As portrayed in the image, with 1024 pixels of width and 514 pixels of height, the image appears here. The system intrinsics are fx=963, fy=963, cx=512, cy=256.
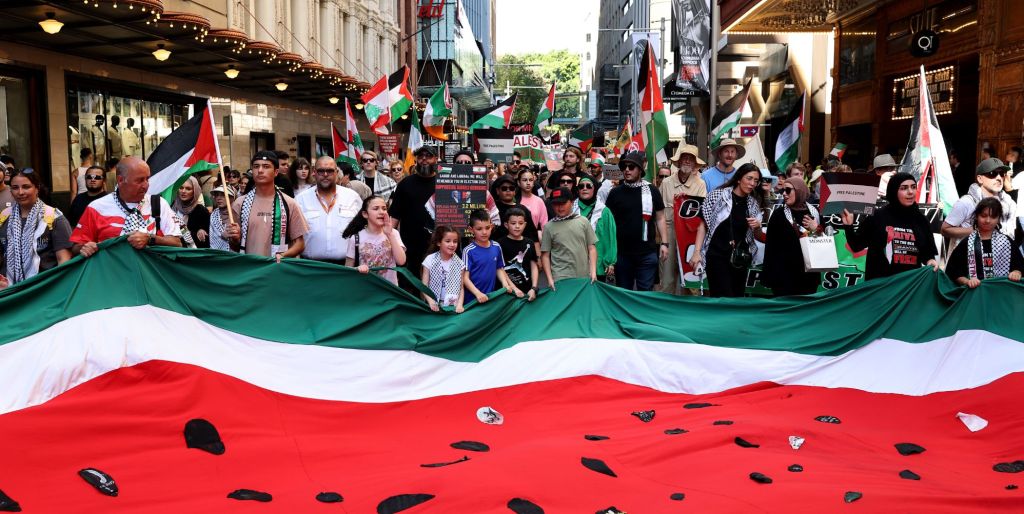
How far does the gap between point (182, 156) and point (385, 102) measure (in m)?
9.27

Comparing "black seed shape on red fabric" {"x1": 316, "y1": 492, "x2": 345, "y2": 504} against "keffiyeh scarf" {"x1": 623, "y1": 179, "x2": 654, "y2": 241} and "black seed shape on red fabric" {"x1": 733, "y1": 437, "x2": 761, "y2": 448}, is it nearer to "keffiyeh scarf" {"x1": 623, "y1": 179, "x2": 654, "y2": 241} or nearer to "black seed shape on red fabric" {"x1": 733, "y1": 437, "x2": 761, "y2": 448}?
"black seed shape on red fabric" {"x1": 733, "y1": 437, "x2": 761, "y2": 448}

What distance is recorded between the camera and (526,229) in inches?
382

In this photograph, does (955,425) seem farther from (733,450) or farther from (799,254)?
(799,254)

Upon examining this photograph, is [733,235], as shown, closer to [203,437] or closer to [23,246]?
[203,437]

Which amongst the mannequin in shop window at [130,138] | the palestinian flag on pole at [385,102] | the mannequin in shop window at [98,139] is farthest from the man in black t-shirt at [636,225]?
the mannequin in shop window at [130,138]

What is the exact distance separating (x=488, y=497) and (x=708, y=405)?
269cm

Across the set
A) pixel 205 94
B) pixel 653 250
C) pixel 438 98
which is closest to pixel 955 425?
pixel 653 250

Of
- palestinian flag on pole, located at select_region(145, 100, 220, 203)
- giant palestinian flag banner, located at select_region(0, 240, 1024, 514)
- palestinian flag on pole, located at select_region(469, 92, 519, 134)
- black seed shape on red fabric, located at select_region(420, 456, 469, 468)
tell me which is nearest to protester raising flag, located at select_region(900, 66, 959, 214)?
giant palestinian flag banner, located at select_region(0, 240, 1024, 514)

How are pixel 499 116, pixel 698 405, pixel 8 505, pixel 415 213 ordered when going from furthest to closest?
pixel 499 116 < pixel 415 213 < pixel 698 405 < pixel 8 505

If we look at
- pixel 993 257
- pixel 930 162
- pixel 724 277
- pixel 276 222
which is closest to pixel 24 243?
pixel 276 222

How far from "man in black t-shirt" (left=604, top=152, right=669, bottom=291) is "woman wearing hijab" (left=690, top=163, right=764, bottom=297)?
110 centimetres

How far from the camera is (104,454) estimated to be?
496cm

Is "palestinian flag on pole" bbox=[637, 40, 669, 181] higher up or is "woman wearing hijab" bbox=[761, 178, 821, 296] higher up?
"palestinian flag on pole" bbox=[637, 40, 669, 181]

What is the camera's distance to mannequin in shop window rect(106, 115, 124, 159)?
2152cm
